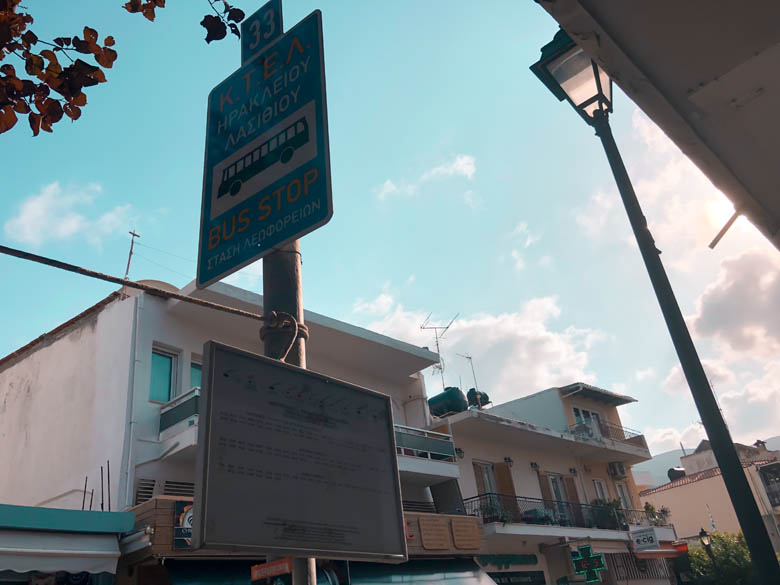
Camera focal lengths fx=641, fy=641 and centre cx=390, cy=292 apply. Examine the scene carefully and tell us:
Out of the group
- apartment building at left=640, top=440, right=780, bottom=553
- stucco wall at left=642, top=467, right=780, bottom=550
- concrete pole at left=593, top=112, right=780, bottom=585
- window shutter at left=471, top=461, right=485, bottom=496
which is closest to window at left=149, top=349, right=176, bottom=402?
window shutter at left=471, top=461, right=485, bottom=496

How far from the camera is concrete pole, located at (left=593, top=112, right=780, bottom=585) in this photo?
3.13 meters

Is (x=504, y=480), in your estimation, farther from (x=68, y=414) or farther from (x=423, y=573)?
(x=68, y=414)

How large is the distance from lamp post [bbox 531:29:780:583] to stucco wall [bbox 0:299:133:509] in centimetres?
1140

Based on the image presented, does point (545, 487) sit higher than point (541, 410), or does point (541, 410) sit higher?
point (541, 410)

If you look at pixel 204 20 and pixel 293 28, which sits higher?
pixel 204 20

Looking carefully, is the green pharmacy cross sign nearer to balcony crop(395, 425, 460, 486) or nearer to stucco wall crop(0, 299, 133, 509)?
balcony crop(395, 425, 460, 486)

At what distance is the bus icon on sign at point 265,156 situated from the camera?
3.21m

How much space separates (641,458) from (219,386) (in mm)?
31173

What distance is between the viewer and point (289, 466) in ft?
8.05

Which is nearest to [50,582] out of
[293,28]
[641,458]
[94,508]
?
[94,508]

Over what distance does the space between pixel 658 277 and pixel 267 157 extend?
258cm

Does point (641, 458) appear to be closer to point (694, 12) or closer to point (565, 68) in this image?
point (565, 68)

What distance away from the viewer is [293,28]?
365 centimetres

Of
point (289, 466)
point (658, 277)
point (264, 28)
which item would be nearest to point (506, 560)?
point (658, 277)
